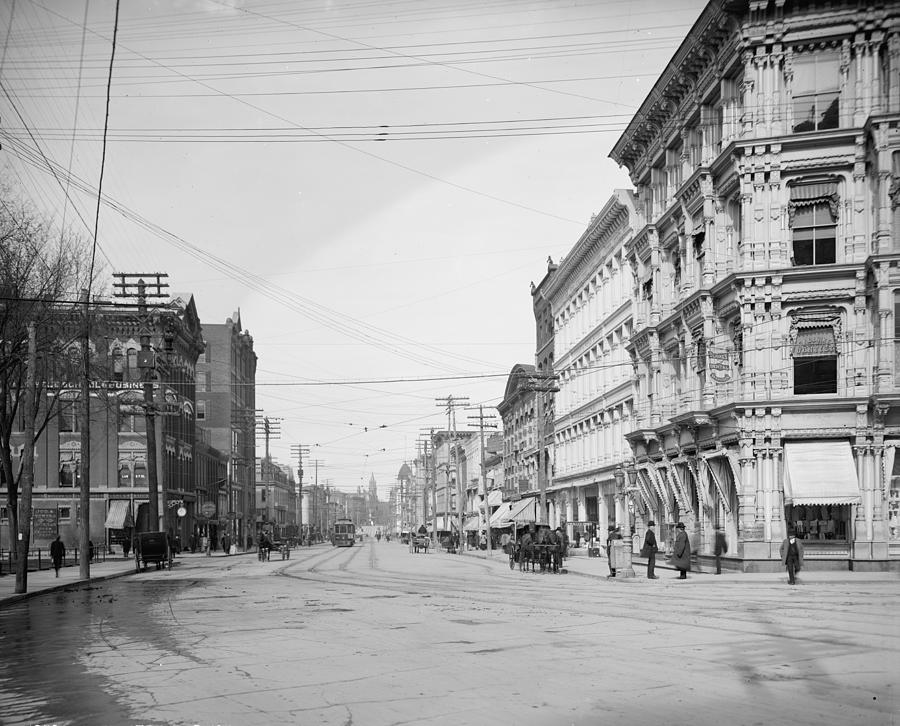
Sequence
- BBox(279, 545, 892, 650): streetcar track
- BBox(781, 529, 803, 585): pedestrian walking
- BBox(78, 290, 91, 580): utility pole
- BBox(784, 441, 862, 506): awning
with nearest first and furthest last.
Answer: BBox(279, 545, 892, 650): streetcar track < BBox(781, 529, 803, 585): pedestrian walking < BBox(784, 441, 862, 506): awning < BBox(78, 290, 91, 580): utility pole

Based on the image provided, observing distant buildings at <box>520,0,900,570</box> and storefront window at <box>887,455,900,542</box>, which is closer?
distant buildings at <box>520,0,900,570</box>

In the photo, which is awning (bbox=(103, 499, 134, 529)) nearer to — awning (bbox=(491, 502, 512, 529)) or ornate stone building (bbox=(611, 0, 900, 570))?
awning (bbox=(491, 502, 512, 529))

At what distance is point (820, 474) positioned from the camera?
105ft

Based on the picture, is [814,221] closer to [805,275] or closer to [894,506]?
[805,275]

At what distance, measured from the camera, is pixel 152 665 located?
13.8 meters

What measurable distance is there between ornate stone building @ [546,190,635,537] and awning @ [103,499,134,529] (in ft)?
95.8

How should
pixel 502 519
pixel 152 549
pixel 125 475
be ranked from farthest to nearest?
pixel 502 519, pixel 125 475, pixel 152 549

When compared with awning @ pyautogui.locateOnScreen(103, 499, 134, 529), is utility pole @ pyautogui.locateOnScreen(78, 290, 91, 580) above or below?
above

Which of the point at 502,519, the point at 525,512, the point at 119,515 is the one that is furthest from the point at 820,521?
the point at 119,515

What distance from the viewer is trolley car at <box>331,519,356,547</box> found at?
107938 mm

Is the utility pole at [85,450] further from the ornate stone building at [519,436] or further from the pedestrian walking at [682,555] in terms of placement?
the ornate stone building at [519,436]

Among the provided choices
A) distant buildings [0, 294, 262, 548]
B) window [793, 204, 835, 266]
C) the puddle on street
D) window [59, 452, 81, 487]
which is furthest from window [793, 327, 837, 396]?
window [59, 452, 81, 487]

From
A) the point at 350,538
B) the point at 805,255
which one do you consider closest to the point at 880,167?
the point at 805,255

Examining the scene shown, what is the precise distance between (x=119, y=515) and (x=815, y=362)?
165 ft
